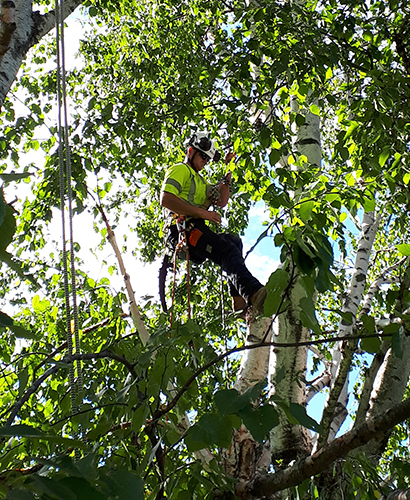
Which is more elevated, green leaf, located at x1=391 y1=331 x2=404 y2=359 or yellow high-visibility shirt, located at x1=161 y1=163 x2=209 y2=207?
yellow high-visibility shirt, located at x1=161 y1=163 x2=209 y2=207

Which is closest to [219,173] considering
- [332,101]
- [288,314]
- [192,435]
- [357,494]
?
[332,101]

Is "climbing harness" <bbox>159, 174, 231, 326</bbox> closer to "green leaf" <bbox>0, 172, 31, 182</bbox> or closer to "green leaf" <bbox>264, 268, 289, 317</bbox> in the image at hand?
"green leaf" <bbox>264, 268, 289, 317</bbox>

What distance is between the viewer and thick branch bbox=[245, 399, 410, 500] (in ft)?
3.77

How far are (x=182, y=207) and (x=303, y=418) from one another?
2.77m

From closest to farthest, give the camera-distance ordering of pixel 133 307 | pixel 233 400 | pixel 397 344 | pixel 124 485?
1. pixel 124 485
2. pixel 233 400
3. pixel 397 344
4. pixel 133 307

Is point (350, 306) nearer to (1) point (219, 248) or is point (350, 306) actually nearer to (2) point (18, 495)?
(1) point (219, 248)

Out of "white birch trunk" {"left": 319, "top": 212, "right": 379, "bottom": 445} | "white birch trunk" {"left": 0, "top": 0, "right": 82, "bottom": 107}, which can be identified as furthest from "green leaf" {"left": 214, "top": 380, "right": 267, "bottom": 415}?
"white birch trunk" {"left": 0, "top": 0, "right": 82, "bottom": 107}

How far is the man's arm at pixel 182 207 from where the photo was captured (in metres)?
3.60

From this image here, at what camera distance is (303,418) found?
3.09 ft

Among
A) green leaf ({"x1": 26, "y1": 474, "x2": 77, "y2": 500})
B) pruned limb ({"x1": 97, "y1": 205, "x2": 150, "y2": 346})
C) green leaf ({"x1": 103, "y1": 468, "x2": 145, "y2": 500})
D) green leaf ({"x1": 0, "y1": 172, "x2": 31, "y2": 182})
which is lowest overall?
green leaf ({"x1": 26, "y1": 474, "x2": 77, "y2": 500})

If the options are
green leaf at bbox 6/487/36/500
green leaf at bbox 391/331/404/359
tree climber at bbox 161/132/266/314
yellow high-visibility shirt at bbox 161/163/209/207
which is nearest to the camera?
green leaf at bbox 6/487/36/500

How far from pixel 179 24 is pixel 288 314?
13.6ft

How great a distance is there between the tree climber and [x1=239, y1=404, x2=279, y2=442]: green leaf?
7.71ft

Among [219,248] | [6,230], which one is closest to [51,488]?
[6,230]
